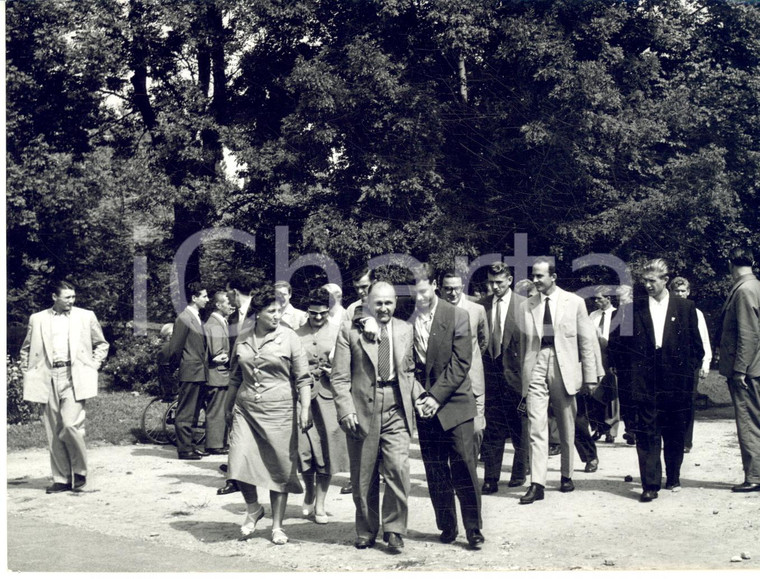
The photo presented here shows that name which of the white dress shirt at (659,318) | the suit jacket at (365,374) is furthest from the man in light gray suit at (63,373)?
the white dress shirt at (659,318)

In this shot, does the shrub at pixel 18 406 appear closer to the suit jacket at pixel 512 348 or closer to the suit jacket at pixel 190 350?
the suit jacket at pixel 190 350

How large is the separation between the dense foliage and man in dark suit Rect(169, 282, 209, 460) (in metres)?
0.42

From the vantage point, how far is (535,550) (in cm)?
640

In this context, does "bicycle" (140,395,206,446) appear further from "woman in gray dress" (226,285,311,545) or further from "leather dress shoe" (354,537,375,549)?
"leather dress shoe" (354,537,375,549)

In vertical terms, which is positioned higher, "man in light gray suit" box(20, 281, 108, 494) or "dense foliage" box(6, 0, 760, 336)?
"dense foliage" box(6, 0, 760, 336)

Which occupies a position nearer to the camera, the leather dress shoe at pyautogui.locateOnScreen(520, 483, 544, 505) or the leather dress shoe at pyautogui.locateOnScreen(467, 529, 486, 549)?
the leather dress shoe at pyautogui.locateOnScreen(467, 529, 486, 549)

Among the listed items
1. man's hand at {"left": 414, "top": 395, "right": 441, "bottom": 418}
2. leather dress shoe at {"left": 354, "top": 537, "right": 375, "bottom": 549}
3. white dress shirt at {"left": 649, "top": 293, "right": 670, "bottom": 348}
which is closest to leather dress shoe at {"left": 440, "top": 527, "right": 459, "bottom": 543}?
leather dress shoe at {"left": 354, "top": 537, "right": 375, "bottom": 549}

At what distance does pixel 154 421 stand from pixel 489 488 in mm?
5376

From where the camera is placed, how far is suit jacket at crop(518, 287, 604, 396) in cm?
820

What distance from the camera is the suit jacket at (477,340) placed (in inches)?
300

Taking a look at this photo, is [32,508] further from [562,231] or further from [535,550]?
[562,231]

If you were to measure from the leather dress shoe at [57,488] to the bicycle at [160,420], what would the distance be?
2742mm

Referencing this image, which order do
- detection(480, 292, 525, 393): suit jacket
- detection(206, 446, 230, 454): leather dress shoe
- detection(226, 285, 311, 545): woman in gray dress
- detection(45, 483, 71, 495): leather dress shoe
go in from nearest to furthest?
detection(226, 285, 311, 545): woman in gray dress
detection(480, 292, 525, 393): suit jacket
detection(45, 483, 71, 495): leather dress shoe
detection(206, 446, 230, 454): leather dress shoe

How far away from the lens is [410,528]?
7133 mm
